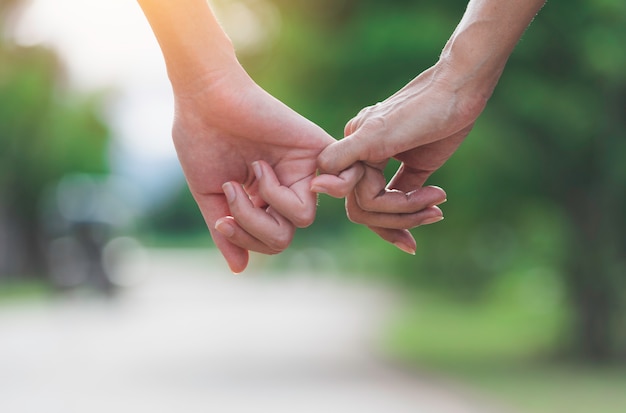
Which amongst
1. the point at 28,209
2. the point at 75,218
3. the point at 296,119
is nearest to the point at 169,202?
the point at 28,209

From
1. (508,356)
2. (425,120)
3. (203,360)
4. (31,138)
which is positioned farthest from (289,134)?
(31,138)

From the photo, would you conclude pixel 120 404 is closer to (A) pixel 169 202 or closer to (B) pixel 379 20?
(B) pixel 379 20

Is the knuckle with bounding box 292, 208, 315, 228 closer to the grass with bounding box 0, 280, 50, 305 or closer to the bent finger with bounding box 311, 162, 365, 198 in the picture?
the bent finger with bounding box 311, 162, 365, 198

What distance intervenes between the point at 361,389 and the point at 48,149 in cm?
2299

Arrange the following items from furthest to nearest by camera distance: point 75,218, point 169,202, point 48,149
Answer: point 169,202, point 48,149, point 75,218

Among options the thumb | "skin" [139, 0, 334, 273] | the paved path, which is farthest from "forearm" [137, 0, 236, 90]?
the paved path

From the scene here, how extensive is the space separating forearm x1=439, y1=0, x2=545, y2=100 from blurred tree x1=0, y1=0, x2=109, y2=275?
24.0m

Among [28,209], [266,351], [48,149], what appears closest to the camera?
[266,351]

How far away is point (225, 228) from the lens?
290 centimetres

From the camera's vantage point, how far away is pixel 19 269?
31.7m

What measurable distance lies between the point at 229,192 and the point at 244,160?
189 mm

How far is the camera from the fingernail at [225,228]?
290cm

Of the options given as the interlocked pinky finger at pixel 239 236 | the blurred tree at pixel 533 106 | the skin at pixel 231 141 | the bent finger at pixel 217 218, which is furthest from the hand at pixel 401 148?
the blurred tree at pixel 533 106

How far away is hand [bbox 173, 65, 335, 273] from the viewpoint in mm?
2889
